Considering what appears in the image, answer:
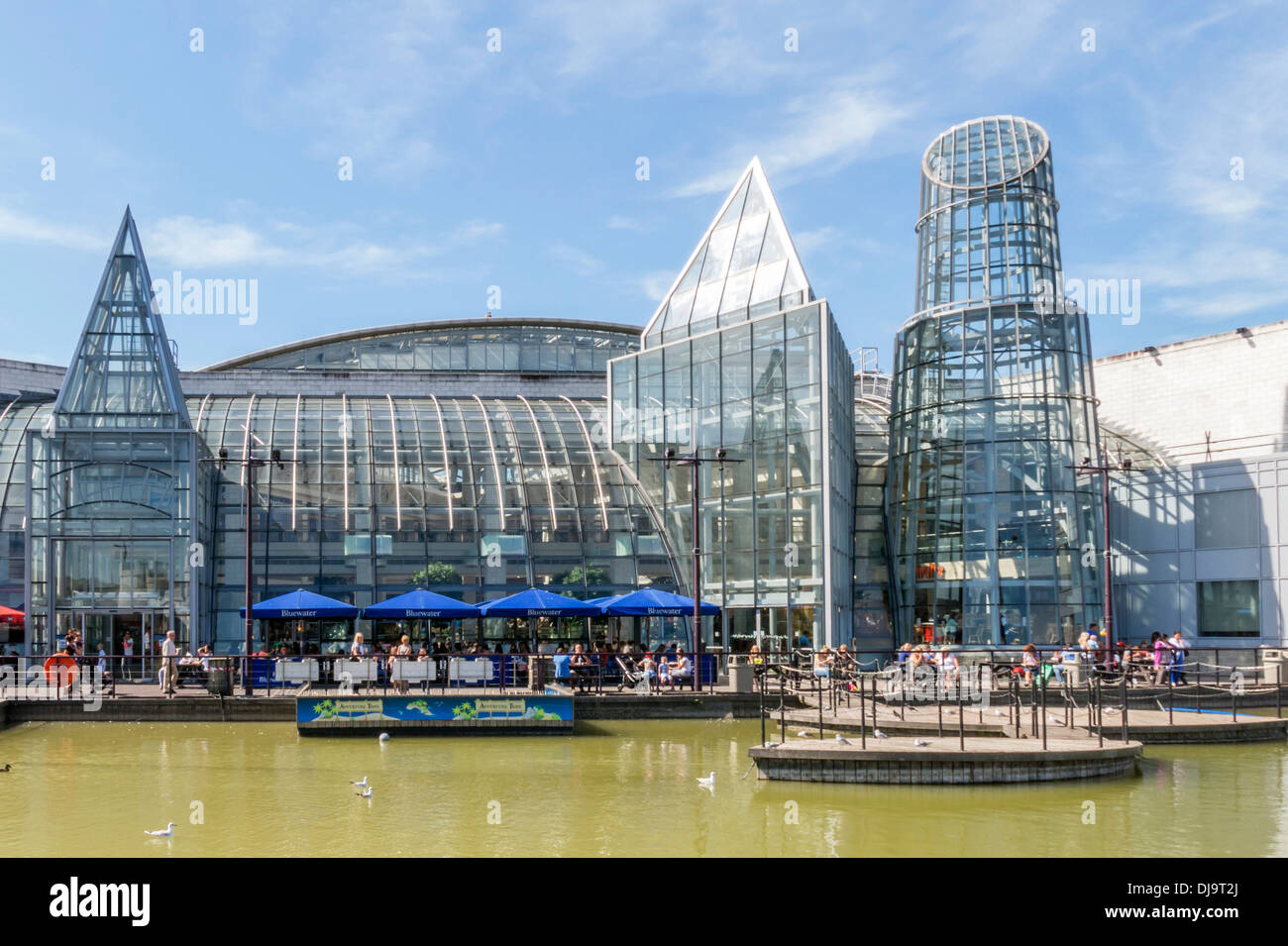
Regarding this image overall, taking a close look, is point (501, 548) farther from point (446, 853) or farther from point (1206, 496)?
point (446, 853)

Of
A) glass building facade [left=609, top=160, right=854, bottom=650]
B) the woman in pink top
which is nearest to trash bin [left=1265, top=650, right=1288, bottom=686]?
the woman in pink top

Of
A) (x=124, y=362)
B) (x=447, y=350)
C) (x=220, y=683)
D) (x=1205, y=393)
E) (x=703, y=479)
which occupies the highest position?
(x=447, y=350)

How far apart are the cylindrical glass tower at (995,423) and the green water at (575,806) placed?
668 inches

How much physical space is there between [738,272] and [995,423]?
10707 millimetres

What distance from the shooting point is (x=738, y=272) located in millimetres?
46875

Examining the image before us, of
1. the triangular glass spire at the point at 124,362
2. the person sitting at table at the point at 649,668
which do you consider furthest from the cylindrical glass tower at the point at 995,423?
the triangular glass spire at the point at 124,362

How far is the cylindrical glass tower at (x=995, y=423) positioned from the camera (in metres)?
43.7

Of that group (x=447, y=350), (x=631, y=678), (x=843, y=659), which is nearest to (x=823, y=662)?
(x=843, y=659)

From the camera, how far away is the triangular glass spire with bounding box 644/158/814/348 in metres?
44.8

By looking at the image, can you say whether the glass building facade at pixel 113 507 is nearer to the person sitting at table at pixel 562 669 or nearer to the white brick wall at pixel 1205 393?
the person sitting at table at pixel 562 669

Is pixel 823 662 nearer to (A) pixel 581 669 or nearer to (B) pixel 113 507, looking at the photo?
(A) pixel 581 669

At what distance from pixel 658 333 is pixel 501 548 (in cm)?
1047

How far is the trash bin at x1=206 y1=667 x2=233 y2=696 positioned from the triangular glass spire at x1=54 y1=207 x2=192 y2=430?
486 inches

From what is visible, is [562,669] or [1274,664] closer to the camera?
[562,669]
